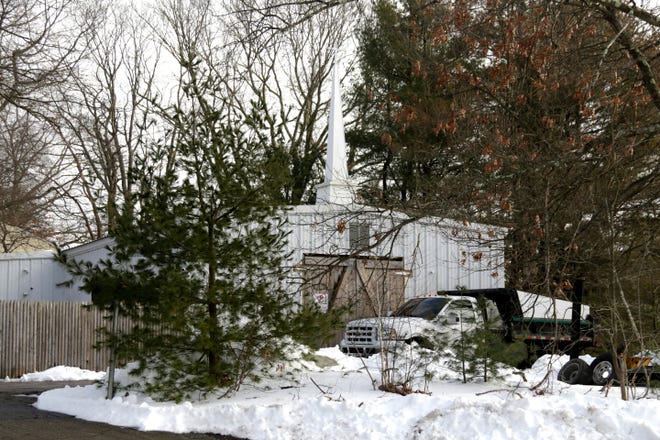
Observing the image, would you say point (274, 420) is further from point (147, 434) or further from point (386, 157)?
point (386, 157)

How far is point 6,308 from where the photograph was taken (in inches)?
734

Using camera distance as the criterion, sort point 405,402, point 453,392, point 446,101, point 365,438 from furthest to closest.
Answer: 1. point 446,101
2. point 453,392
3. point 405,402
4. point 365,438

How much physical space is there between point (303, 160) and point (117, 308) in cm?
2385

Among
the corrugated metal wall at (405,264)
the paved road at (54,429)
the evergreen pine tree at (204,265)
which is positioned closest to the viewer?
the paved road at (54,429)

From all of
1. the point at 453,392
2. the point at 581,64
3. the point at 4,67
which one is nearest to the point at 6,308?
the point at 4,67

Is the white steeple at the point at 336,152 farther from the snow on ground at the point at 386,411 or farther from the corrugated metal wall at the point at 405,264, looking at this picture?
the snow on ground at the point at 386,411

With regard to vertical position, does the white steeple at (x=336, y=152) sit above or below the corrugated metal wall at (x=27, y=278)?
above

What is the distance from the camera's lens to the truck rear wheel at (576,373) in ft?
46.1

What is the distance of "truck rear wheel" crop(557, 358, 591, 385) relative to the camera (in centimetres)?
1405

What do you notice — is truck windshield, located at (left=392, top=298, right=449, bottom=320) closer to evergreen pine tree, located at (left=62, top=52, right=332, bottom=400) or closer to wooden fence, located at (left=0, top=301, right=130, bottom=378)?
wooden fence, located at (left=0, top=301, right=130, bottom=378)

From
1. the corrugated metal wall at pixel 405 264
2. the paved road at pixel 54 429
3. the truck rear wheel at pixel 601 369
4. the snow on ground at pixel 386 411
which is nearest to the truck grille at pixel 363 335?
the corrugated metal wall at pixel 405 264

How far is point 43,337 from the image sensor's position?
1897 cm

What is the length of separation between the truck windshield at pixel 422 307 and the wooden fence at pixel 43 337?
626cm

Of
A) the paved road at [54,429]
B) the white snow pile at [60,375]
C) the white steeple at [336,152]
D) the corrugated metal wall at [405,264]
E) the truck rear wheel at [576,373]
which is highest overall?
the white steeple at [336,152]
